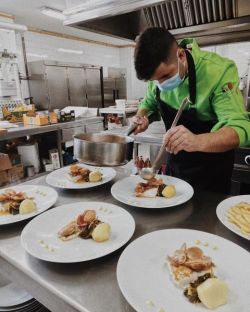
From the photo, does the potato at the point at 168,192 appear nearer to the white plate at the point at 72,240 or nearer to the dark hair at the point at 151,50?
the white plate at the point at 72,240

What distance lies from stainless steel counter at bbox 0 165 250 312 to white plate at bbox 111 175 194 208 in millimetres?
37

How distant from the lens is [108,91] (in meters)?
7.75

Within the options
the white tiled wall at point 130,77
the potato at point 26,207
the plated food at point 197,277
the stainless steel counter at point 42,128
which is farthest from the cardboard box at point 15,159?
the white tiled wall at point 130,77

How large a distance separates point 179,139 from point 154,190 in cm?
29

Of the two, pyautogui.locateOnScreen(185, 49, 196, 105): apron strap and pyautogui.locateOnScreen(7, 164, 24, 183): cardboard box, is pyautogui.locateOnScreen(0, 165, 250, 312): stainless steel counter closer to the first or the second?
pyautogui.locateOnScreen(185, 49, 196, 105): apron strap

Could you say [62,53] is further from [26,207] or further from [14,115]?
[26,207]

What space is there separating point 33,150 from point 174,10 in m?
2.88

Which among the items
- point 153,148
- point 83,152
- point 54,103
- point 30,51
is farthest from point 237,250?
point 30,51

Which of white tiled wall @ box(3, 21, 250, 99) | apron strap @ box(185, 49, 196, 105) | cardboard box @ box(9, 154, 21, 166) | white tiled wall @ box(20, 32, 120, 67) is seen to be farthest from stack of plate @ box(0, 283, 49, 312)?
white tiled wall @ box(20, 32, 120, 67)

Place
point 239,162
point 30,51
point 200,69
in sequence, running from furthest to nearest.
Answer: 1. point 30,51
2. point 239,162
3. point 200,69

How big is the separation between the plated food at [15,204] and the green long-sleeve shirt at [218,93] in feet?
3.09

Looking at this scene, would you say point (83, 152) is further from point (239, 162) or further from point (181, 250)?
point (239, 162)

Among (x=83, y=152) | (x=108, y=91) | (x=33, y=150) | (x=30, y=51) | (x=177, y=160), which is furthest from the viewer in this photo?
(x=108, y=91)

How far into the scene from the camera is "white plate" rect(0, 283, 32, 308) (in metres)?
1.49
